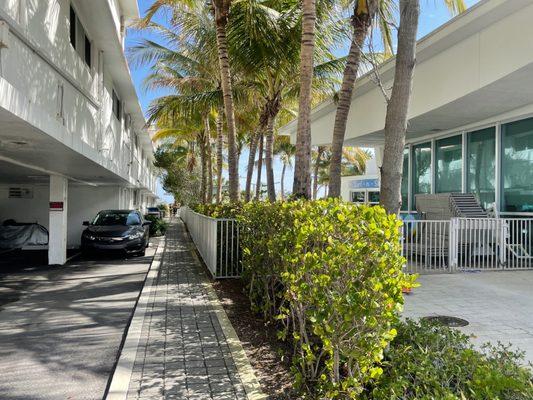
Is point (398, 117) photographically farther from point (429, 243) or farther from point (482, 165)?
point (482, 165)

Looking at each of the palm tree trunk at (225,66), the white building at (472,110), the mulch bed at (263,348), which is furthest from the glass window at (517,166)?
the mulch bed at (263,348)

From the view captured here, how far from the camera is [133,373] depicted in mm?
4238

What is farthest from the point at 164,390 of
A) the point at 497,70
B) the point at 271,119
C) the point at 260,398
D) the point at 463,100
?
the point at 271,119

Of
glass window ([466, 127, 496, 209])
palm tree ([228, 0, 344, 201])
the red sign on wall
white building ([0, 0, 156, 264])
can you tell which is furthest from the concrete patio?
the red sign on wall

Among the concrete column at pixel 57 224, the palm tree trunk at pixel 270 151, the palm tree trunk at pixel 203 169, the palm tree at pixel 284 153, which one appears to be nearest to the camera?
the concrete column at pixel 57 224

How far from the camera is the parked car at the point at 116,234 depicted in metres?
13.3

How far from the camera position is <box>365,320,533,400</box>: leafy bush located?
283cm

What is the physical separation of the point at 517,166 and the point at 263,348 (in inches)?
376

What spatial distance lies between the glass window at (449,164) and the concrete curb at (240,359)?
31.9 ft

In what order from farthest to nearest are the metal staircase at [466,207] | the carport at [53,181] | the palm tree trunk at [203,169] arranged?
the palm tree trunk at [203,169] → the metal staircase at [466,207] → the carport at [53,181]

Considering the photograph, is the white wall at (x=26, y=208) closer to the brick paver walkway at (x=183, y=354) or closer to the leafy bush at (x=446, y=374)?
the brick paver walkway at (x=183, y=354)

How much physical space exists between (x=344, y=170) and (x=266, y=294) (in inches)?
1699

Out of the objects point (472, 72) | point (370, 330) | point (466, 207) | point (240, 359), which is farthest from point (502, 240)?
point (370, 330)

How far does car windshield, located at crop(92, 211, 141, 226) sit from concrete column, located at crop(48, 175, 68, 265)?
2248mm
